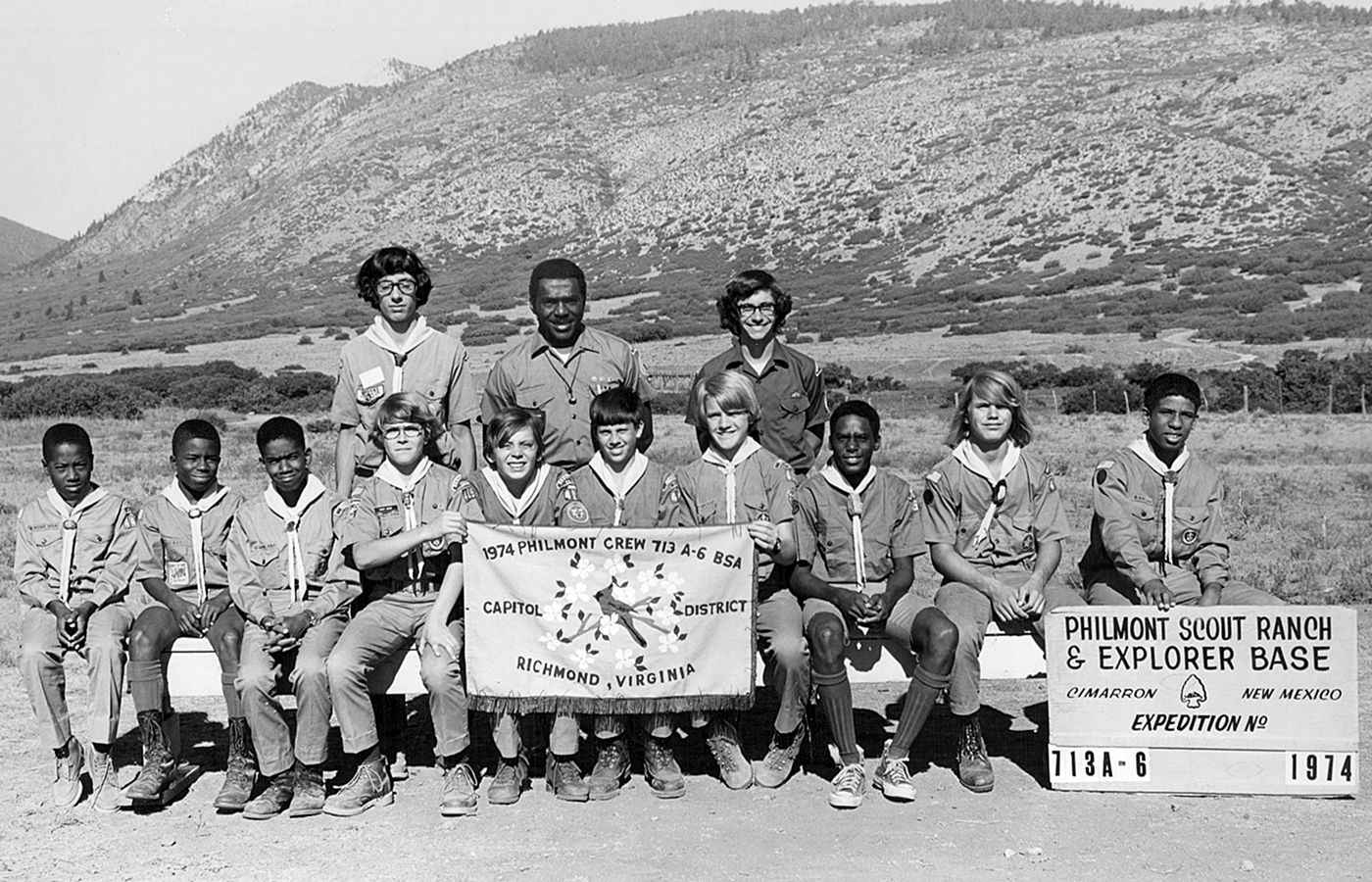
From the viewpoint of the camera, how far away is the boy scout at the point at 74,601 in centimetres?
610

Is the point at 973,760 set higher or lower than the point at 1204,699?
lower

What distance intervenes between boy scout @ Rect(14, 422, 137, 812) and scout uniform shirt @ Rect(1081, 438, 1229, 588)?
15.7 feet

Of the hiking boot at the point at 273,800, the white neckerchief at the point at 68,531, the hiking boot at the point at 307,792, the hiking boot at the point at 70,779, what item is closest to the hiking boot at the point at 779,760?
the hiking boot at the point at 307,792

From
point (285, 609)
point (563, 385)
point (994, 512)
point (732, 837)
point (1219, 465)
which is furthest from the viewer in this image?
point (1219, 465)

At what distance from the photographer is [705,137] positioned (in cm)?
11575

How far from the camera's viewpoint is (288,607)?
20.6 ft

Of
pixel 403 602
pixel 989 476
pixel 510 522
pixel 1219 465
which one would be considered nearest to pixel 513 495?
pixel 510 522

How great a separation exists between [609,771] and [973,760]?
170cm

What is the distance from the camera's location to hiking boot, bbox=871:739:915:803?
593cm

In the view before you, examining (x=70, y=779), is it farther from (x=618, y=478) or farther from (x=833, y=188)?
(x=833, y=188)

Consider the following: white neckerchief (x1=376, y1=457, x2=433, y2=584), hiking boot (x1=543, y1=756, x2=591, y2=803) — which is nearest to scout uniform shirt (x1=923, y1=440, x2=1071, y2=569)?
hiking boot (x1=543, y1=756, x2=591, y2=803)

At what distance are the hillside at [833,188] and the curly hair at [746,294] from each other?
37866 mm

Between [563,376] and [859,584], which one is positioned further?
[563,376]

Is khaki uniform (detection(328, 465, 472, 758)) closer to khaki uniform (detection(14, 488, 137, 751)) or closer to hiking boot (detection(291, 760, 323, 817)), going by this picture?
hiking boot (detection(291, 760, 323, 817))
